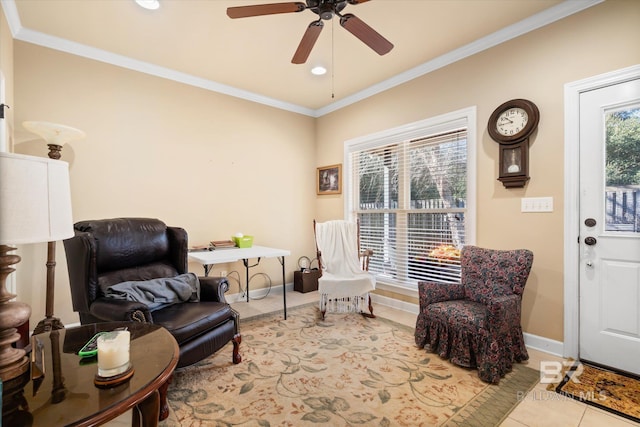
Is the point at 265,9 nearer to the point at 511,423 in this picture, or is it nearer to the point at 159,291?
the point at 159,291

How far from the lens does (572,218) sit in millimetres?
2338

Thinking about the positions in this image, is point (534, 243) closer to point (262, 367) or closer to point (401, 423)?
point (401, 423)

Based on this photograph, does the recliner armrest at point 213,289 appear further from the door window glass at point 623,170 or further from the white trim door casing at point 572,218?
the door window glass at point 623,170

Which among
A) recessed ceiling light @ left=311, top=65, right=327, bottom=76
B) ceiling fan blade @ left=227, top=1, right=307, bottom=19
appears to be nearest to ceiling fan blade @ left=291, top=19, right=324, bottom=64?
ceiling fan blade @ left=227, top=1, right=307, bottom=19

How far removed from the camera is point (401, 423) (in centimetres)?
168

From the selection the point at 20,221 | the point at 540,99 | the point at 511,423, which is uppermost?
the point at 540,99

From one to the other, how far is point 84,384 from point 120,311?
0.92m

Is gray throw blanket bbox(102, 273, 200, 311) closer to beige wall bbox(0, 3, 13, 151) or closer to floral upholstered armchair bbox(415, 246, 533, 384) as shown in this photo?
beige wall bbox(0, 3, 13, 151)

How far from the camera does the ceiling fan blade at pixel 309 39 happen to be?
1.97 meters

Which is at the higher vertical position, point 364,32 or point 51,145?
point 364,32

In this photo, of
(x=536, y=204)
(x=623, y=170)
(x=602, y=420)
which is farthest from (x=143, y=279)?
(x=623, y=170)

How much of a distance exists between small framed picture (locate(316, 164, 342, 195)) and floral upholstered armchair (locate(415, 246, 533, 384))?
218 centimetres

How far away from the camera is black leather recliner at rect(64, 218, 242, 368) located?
193 centimetres

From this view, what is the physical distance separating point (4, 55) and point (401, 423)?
3.81m
